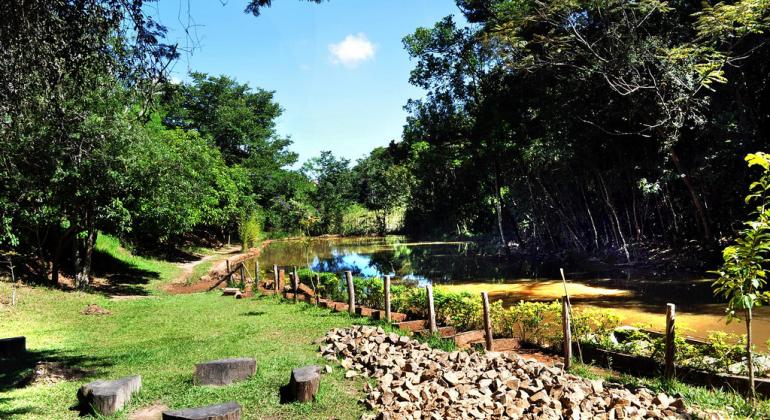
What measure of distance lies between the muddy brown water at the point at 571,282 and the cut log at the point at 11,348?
11.0m

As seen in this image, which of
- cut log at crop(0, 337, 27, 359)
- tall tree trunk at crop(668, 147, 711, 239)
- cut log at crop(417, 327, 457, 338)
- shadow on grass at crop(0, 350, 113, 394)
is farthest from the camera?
tall tree trunk at crop(668, 147, 711, 239)

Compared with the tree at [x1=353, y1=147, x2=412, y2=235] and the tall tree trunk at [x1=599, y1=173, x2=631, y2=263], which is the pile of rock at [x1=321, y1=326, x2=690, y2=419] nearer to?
the tall tree trunk at [x1=599, y1=173, x2=631, y2=263]

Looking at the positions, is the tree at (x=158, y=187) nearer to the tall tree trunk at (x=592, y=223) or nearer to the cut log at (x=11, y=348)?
the cut log at (x=11, y=348)

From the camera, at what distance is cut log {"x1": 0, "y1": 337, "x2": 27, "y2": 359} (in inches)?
321

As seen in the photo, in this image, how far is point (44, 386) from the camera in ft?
21.5

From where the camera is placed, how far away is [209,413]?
484cm

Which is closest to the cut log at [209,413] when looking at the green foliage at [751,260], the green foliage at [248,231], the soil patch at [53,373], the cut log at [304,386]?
the cut log at [304,386]

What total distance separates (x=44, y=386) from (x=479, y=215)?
38559 mm

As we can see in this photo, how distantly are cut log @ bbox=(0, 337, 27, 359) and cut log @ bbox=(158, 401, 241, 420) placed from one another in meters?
5.35

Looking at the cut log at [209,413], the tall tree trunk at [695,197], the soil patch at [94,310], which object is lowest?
the cut log at [209,413]

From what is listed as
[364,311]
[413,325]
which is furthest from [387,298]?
[364,311]

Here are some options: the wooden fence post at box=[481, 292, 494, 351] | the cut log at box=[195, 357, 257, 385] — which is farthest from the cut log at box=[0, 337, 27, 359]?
the wooden fence post at box=[481, 292, 494, 351]

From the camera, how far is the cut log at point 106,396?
215 inches

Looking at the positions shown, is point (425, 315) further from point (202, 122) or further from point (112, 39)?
point (202, 122)
